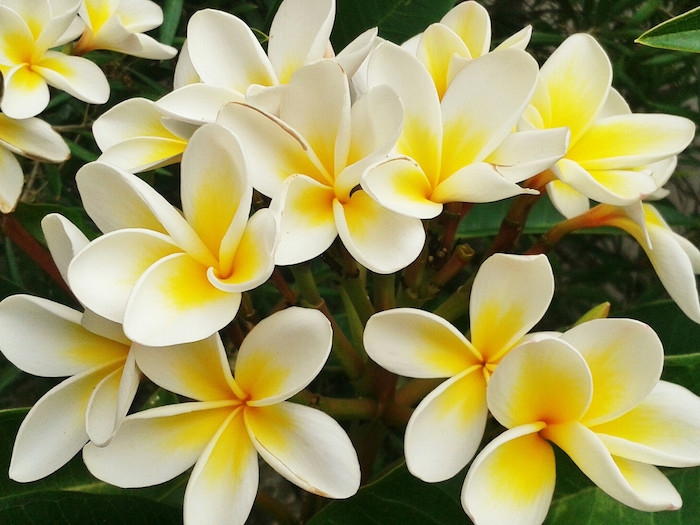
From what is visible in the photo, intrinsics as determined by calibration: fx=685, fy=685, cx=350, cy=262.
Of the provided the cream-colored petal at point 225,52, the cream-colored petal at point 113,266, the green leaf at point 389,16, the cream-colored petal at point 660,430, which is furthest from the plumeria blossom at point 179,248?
the green leaf at point 389,16

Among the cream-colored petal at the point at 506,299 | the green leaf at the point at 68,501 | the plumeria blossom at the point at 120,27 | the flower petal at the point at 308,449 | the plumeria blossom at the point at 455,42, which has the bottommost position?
the green leaf at the point at 68,501

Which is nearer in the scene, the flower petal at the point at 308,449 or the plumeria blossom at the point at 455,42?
the flower petal at the point at 308,449

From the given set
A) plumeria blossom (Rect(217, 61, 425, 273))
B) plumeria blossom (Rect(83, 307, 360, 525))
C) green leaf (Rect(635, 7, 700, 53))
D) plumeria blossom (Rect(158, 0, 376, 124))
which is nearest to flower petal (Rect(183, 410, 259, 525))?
plumeria blossom (Rect(83, 307, 360, 525))

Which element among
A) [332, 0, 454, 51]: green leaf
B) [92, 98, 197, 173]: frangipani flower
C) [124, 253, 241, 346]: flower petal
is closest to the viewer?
[124, 253, 241, 346]: flower petal

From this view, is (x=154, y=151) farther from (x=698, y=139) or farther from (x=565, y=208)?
(x=698, y=139)

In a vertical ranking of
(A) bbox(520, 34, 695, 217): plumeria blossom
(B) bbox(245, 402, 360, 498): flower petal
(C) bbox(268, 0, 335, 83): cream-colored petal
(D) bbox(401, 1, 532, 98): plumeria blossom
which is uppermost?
(C) bbox(268, 0, 335, 83): cream-colored petal

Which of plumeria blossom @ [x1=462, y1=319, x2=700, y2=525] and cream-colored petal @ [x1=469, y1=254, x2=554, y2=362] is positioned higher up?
cream-colored petal @ [x1=469, y1=254, x2=554, y2=362]

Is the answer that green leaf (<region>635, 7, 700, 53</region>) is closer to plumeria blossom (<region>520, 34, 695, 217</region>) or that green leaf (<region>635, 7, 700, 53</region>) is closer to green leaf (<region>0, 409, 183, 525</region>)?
plumeria blossom (<region>520, 34, 695, 217</region>)

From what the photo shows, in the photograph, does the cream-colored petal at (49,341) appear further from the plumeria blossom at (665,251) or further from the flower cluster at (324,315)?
the plumeria blossom at (665,251)
